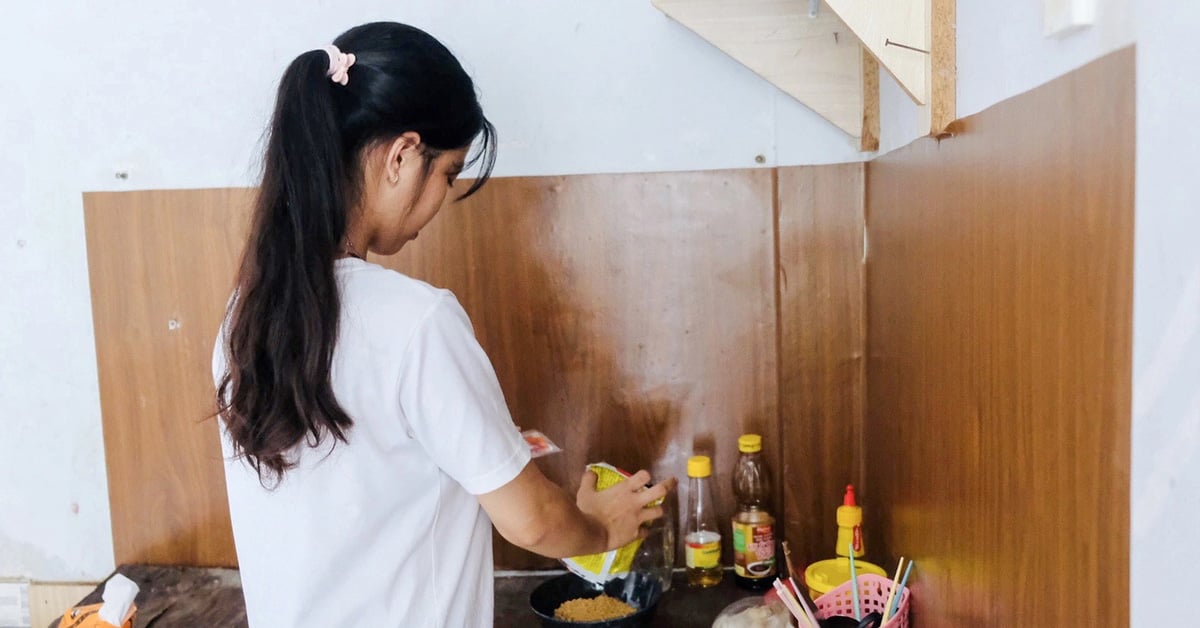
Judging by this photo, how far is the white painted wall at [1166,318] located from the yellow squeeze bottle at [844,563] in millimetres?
796

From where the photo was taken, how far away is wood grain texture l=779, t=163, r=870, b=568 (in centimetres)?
147

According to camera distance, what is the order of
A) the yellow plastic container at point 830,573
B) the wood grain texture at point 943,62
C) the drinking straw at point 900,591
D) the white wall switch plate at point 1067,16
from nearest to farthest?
the white wall switch plate at point 1067,16 → the wood grain texture at point 943,62 → the drinking straw at point 900,591 → the yellow plastic container at point 830,573

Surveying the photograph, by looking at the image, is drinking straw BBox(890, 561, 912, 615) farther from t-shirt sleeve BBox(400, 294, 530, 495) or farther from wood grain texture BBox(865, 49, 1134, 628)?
t-shirt sleeve BBox(400, 294, 530, 495)

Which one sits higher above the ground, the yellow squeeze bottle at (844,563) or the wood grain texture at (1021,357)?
the wood grain texture at (1021,357)

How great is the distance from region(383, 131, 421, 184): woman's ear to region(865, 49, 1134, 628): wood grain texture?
1.69 ft

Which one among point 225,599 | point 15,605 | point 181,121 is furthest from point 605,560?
point 15,605

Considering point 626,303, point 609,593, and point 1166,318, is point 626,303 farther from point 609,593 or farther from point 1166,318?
point 1166,318

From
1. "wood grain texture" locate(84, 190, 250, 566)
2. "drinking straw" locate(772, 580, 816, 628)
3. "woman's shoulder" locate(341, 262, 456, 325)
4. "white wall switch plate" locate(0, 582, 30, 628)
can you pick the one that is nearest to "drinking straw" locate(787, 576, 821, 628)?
"drinking straw" locate(772, 580, 816, 628)

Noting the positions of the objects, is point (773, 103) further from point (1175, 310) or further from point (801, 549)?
point (1175, 310)

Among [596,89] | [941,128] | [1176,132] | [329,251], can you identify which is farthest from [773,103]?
[1176,132]

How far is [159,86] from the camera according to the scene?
5.16ft

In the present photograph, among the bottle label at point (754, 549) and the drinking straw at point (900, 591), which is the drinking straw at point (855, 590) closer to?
the drinking straw at point (900, 591)

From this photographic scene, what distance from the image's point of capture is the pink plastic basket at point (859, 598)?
120cm

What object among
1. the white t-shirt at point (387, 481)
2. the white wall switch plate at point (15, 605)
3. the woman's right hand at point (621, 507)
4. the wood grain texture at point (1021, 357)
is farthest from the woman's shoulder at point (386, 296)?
the white wall switch plate at point (15, 605)
